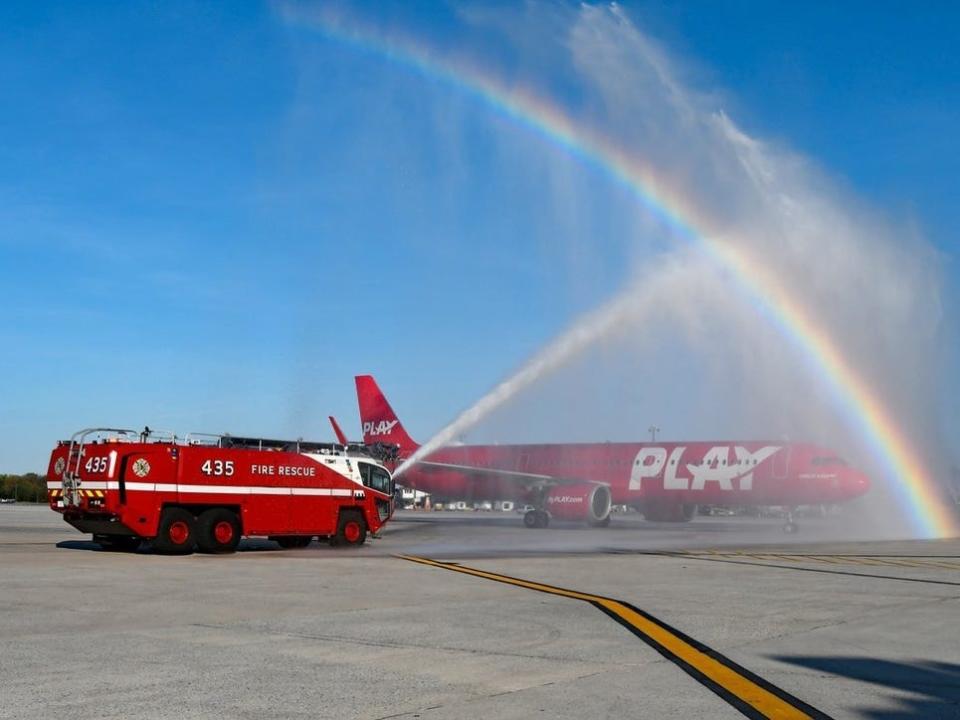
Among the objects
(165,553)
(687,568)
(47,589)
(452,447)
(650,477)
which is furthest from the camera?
(452,447)

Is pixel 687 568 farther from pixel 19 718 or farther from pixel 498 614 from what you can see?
pixel 19 718

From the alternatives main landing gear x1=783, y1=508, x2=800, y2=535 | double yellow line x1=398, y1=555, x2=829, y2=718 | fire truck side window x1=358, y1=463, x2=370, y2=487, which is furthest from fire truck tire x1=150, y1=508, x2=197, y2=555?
main landing gear x1=783, y1=508, x2=800, y2=535

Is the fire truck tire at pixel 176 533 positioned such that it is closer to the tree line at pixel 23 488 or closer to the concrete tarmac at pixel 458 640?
the concrete tarmac at pixel 458 640

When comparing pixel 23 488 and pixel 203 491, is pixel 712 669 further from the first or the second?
pixel 23 488

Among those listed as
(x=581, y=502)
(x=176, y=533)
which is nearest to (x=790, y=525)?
(x=581, y=502)

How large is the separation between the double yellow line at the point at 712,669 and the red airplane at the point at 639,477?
103ft

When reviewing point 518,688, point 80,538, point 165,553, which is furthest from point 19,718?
point 80,538

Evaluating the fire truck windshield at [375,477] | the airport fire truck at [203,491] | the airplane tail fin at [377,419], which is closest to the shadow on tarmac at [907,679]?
the airport fire truck at [203,491]

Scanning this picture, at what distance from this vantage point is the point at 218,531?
26.1m

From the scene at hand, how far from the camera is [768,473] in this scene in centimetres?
4547

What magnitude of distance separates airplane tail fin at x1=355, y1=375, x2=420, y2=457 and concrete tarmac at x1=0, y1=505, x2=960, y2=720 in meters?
37.4

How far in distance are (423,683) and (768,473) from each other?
39.2m

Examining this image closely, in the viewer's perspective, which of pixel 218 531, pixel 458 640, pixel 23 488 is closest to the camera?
pixel 458 640

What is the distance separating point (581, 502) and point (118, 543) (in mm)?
24444
